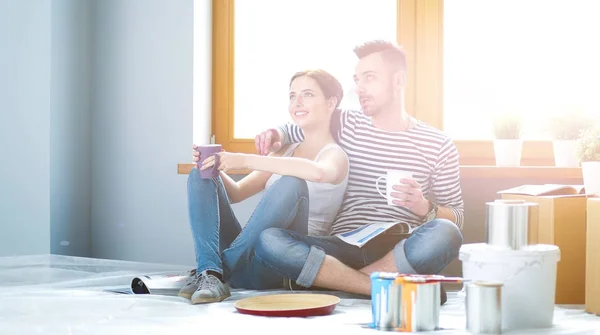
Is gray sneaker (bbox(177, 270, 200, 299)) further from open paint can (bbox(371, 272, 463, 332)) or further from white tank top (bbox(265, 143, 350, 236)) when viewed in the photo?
open paint can (bbox(371, 272, 463, 332))

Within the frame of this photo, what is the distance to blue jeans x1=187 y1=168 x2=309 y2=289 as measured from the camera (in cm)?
195

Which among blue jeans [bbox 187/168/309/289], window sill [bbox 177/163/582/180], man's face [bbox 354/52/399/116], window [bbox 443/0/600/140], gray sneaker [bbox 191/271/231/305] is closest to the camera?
gray sneaker [bbox 191/271/231/305]

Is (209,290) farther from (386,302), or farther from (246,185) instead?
(386,302)

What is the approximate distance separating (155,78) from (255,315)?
3.91 ft

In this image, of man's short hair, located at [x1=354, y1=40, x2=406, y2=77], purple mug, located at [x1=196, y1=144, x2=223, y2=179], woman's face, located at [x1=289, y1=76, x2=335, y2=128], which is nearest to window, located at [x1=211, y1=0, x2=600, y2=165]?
man's short hair, located at [x1=354, y1=40, x2=406, y2=77]

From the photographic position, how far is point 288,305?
1770 mm

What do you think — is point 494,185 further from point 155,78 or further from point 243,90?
point 155,78

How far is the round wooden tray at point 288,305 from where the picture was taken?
5.50 feet

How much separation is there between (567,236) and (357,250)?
20.4 inches

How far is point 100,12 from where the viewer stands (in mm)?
2738

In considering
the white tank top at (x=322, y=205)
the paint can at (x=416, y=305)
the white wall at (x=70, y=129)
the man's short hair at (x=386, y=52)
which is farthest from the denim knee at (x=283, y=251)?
the white wall at (x=70, y=129)

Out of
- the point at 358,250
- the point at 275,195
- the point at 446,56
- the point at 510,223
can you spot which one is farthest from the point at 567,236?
the point at 446,56

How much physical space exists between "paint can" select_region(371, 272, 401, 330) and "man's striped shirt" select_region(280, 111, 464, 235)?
473mm

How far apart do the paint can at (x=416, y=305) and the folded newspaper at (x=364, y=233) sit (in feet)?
1.25
